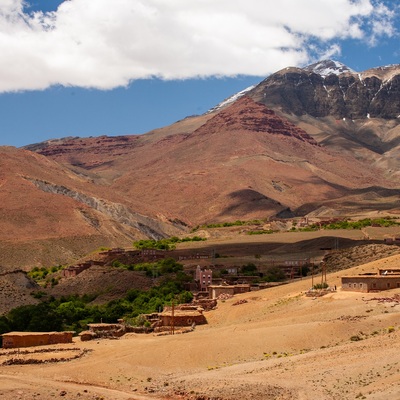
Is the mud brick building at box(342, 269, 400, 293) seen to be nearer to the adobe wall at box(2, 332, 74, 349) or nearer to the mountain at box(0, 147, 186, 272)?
the adobe wall at box(2, 332, 74, 349)

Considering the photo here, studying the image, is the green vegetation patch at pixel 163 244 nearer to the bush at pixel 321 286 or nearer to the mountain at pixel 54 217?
the mountain at pixel 54 217

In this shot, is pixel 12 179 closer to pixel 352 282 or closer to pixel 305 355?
pixel 352 282

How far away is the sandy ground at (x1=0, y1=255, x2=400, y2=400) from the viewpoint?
91.5 feet

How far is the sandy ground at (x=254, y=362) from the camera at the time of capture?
27.9 metres

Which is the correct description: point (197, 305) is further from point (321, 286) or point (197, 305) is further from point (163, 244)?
point (163, 244)

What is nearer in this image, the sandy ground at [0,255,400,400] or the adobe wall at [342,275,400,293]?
the sandy ground at [0,255,400,400]

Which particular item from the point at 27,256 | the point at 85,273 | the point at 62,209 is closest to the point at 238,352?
the point at 85,273

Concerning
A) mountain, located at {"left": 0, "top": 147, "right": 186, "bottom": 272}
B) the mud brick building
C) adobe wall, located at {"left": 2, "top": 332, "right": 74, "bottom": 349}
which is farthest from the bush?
mountain, located at {"left": 0, "top": 147, "right": 186, "bottom": 272}

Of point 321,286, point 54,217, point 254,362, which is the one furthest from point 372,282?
point 54,217

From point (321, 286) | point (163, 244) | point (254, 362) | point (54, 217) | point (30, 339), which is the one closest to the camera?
point (254, 362)

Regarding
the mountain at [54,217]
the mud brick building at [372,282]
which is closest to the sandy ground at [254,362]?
the mud brick building at [372,282]

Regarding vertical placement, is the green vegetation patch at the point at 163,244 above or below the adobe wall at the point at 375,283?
above

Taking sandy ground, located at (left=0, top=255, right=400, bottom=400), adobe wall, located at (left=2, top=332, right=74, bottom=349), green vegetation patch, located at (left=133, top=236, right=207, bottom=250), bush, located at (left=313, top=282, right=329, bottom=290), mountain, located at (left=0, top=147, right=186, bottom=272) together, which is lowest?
sandy ground, located at (left=0, top=255, right=400, bottom=400)

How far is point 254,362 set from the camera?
33.3 metres
